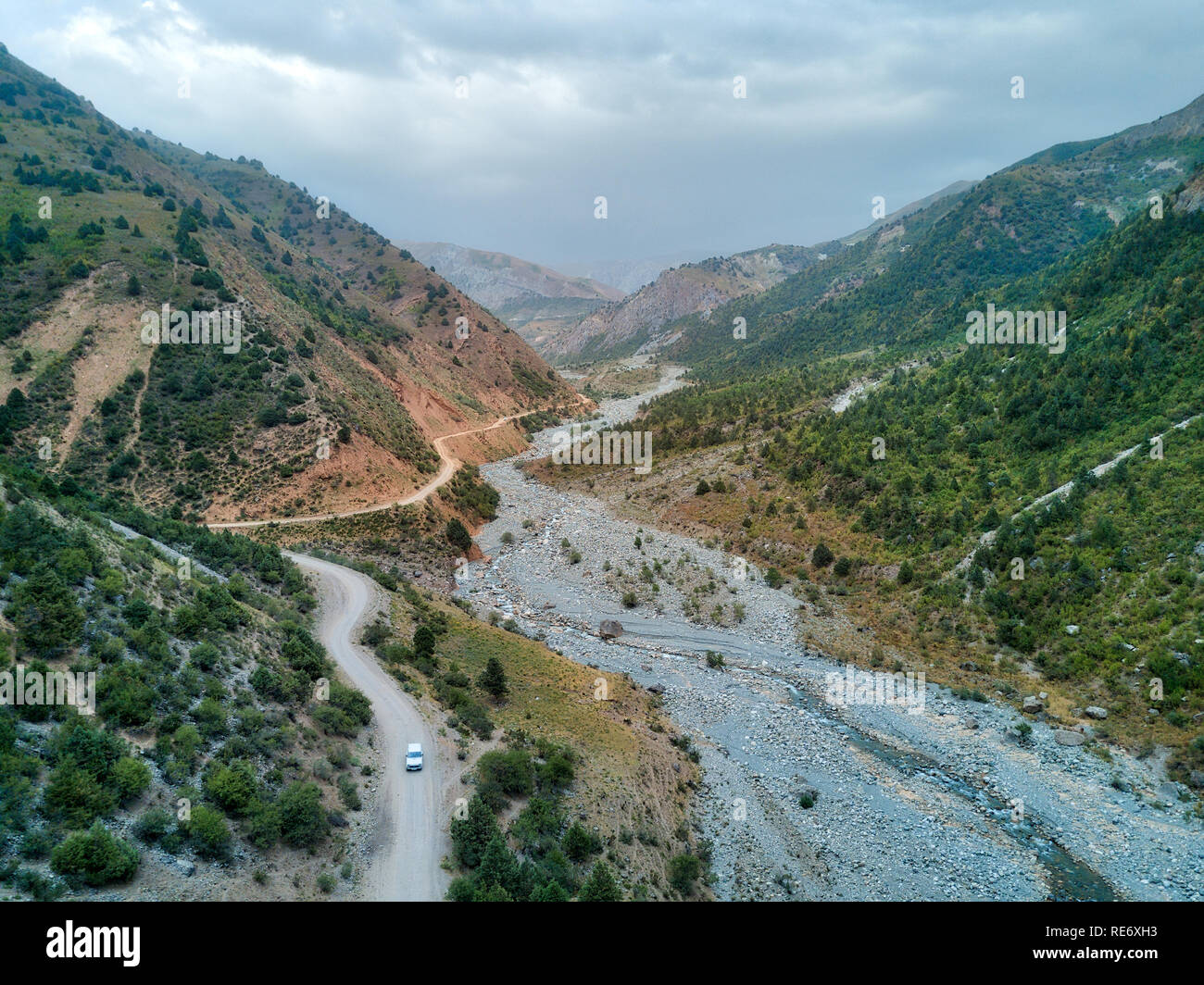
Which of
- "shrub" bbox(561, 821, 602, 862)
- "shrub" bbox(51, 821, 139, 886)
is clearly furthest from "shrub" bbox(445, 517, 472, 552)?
"shrub" bbox(51, 821, 139, 886)

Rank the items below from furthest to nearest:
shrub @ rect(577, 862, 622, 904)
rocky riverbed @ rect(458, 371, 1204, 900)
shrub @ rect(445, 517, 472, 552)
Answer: shrub @ rect(445, 517, 472, 552), rocky riverbed @ rect(458, 371, 1204, 900), shrub @ rect(577, 862, 622, 904)

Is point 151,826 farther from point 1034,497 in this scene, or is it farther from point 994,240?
point 994,240

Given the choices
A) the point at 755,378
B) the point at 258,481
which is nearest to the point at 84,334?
the point at 258,481

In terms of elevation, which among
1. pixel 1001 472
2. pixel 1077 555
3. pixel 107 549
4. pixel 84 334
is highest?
pixel 84 334

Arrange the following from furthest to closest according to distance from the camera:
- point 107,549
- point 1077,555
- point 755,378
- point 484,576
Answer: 1. point 755,378
2. point 484,576
3. point 1077,555
4. point 107,549

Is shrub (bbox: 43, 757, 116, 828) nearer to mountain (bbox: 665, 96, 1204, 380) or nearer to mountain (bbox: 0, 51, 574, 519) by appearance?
mountain (bbox: 0, 51, 574, 519)

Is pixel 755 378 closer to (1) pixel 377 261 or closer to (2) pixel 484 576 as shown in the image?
(2) pixel 484 576
